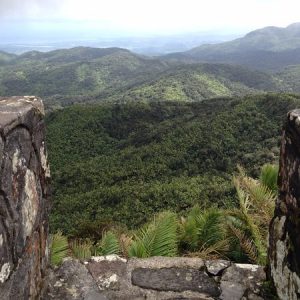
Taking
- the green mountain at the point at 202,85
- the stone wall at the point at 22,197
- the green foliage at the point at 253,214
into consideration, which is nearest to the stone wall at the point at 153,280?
the stone wall at the point at 22,197

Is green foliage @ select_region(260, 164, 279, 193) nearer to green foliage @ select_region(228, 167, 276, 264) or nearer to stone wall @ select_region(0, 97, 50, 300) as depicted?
green foliage @ select_region(228, 167, 276, 264)

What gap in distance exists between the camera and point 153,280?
3.45m

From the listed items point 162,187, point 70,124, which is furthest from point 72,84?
point 162,187

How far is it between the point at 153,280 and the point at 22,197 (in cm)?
136

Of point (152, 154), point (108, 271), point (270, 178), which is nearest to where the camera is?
point (108, 271)

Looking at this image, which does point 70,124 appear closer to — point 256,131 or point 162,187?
point 256,131

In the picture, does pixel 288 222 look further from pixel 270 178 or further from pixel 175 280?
pixel 270 178

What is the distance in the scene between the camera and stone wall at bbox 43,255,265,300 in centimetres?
329

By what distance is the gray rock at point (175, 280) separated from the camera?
3.36 m

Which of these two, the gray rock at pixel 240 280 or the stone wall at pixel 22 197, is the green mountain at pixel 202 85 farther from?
the stone wall at pixel 22 197

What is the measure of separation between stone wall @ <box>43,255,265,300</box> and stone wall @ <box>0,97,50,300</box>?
30cm

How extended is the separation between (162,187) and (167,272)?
2587cm

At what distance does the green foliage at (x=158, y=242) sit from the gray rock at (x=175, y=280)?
740mm

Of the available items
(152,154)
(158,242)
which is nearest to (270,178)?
(158,242)
